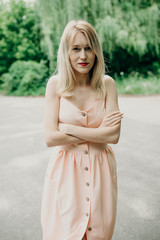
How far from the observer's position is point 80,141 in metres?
1.59

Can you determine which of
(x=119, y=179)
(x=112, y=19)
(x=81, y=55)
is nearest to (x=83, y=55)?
(x=81, y=55)

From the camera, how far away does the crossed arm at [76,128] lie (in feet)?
5.12

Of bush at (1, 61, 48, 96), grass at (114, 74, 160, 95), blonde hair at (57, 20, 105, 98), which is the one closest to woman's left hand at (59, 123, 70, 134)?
blonde hair at (57, 20, 105, 98)

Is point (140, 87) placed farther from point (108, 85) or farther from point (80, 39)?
point (80, 39)

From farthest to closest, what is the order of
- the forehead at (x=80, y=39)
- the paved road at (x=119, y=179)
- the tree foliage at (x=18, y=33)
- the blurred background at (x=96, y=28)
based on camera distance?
the tree foliage at (x=18, y=33) < the blurred background at (x=96, y=28) < the paved road at (x=119, y=179) < the forehead at (x=80, y=39)

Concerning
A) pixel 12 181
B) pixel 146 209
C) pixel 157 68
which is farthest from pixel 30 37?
pixel 146 209

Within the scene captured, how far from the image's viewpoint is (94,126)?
1641 mm

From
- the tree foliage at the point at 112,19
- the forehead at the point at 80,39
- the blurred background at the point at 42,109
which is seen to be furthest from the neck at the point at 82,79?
the tree foliage at the point at 112,19

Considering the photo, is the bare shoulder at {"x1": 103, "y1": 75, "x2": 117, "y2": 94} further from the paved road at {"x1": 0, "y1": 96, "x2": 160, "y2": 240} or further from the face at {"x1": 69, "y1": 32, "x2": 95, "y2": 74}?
the paved road at {"x1": 0, "y1": 96, "x2": 160, "y2": 240}

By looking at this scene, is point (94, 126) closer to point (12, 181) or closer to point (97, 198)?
point (97, 198)

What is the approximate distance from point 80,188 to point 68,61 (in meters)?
0.81

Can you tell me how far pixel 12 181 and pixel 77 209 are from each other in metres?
2.00

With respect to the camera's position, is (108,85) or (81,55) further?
(108,85)

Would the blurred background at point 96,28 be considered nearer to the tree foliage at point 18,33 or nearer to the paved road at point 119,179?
the tree foliage at point 18,33
